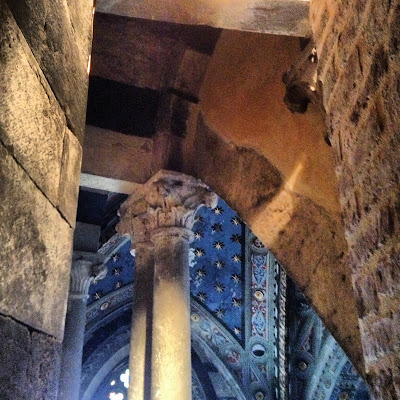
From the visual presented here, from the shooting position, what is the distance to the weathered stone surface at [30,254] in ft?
3.40

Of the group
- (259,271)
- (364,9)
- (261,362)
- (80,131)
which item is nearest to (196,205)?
(80,131)

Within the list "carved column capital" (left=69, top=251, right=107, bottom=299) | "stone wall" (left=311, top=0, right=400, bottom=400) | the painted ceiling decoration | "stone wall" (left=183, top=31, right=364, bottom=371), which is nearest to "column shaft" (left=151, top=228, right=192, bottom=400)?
"stone wall" (left=183, top=31, right=364, bottom=371)

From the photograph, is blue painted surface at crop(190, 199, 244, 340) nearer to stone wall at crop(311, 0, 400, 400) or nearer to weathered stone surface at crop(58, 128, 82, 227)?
stone wall at crop(311, 0, 400, 400)

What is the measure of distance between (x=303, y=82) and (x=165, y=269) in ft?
5.98

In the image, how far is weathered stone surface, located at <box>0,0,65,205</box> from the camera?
1061 mm

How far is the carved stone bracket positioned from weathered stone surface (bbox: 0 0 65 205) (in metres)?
1.42

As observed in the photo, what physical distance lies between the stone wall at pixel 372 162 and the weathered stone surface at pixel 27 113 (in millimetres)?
869

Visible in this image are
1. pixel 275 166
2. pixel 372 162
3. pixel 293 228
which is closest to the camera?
pixel 372 162

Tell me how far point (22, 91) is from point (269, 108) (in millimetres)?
2355

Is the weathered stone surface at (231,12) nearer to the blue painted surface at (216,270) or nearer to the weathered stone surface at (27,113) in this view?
the weathered stone surface at (27,113)

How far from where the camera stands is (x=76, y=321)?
488 cm

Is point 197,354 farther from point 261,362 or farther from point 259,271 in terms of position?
point 259,271

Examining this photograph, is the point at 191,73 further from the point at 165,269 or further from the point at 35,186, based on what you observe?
the point at 35,186

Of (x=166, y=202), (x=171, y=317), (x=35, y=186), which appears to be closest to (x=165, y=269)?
(x=171, y=317)
